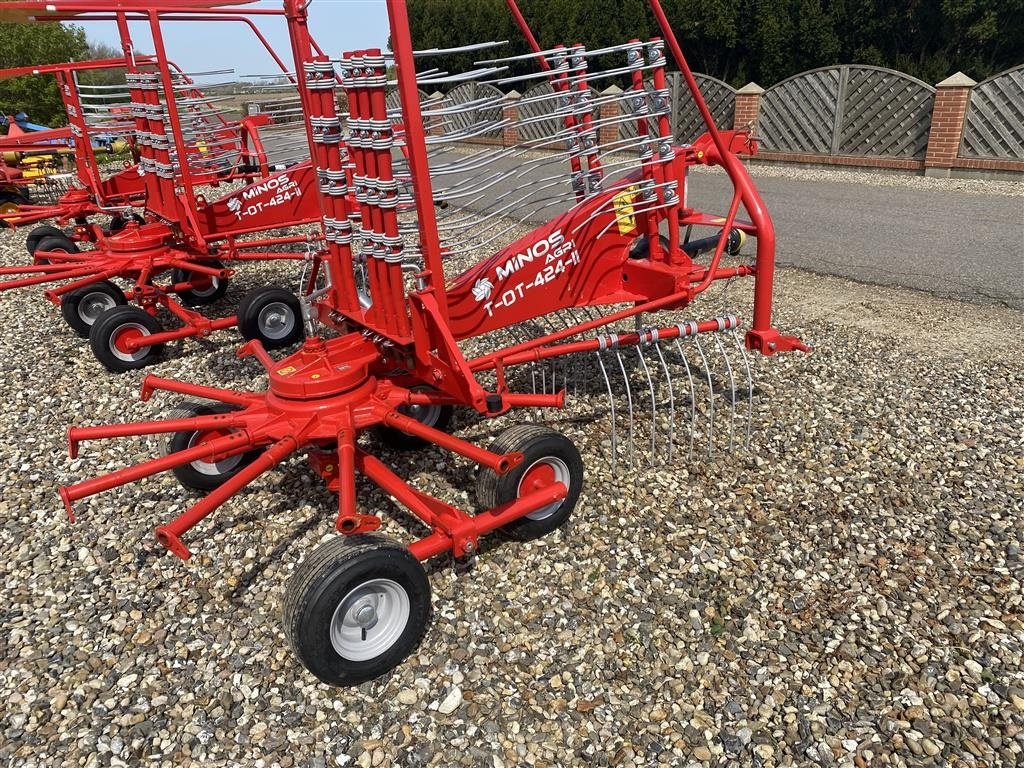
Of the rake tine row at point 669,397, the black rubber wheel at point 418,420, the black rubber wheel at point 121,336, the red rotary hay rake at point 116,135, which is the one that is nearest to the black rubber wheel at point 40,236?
the red rotary hay rake at point 116,135

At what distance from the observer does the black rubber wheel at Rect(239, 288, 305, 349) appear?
19.4 ft

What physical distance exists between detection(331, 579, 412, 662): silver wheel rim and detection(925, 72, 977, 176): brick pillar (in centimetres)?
1385

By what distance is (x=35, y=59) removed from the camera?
58.2ft

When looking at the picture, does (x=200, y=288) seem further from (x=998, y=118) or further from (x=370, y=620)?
(x=998, y=118)

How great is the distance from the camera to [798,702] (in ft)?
8.80

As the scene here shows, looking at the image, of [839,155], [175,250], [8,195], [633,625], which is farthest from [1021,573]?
[8,195]

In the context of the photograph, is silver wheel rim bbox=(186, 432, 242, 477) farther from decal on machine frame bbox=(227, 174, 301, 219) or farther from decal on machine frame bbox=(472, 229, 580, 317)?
decal on machine frame bbox=(227, 174, 301, 219)

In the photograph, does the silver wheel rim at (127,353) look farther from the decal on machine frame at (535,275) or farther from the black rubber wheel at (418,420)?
the decal on machine frame at (535,275)

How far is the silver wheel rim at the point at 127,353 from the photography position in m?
5.66

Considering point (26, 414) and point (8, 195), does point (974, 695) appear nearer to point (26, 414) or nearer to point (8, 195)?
point (26, 414)

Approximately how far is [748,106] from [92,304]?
1368cm

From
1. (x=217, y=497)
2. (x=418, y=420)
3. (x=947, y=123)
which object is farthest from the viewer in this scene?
(x=947, y=123)

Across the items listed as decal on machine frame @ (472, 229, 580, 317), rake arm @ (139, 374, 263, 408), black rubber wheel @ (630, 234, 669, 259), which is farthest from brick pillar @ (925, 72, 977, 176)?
rake arm @ (139, 374, 263, 408)

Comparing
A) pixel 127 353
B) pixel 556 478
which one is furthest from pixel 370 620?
pixel 127 353
